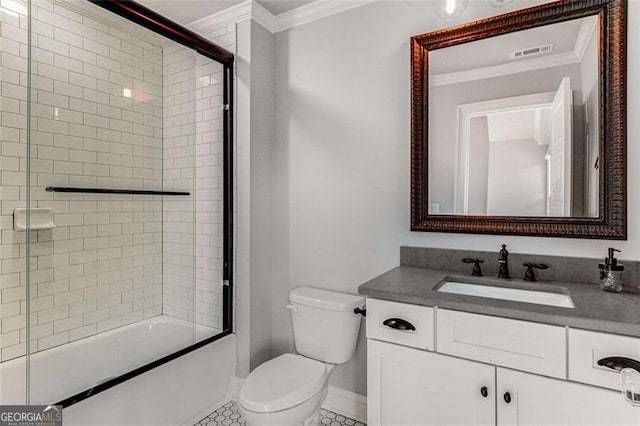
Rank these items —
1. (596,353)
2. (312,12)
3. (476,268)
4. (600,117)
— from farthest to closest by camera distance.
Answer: (312,12), (476,268), (600,117), (596,353)

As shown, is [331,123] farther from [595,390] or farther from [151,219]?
[595,390]

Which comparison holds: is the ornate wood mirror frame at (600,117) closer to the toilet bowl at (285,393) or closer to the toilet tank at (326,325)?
the toilet tank at (326,325)

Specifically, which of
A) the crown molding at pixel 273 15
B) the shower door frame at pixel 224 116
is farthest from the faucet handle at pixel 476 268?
the crown molding at pixel 273 15

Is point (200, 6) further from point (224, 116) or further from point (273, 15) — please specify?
point (224, 116)

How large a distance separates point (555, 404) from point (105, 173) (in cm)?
242

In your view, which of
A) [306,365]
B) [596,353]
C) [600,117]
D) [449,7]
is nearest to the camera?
[596,353]

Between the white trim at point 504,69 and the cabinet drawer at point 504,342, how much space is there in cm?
115

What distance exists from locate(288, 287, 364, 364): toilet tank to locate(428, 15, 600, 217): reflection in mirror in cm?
70

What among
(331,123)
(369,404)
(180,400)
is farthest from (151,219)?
(369,404)

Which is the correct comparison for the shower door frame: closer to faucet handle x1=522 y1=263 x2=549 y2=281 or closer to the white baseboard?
the white baseboard

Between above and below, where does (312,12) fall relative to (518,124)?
above

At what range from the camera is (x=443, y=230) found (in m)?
1.79

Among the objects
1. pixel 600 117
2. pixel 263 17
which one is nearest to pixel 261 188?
pixel 263 17

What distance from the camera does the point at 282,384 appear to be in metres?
1.67
